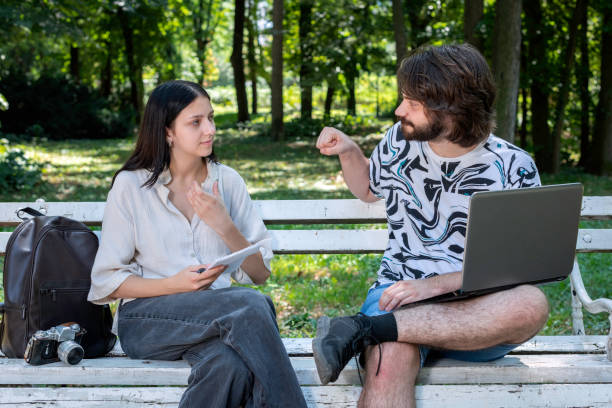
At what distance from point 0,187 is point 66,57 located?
22644 mm

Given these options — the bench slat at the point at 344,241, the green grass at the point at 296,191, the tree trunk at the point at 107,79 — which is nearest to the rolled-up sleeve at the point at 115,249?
the bench slat at the point at 344,241

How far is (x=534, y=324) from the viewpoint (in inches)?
104

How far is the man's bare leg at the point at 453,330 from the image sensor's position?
102 inches

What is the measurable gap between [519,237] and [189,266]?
1304 mm

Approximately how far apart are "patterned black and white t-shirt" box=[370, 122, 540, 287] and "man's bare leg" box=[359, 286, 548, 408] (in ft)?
1.19

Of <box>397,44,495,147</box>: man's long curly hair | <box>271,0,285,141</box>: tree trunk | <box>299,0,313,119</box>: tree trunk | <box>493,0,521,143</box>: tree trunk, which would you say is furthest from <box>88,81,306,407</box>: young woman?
<box>299,0,313,119</box>: tree trunk

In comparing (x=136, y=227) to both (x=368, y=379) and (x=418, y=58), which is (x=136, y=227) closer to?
(x=368, y=379)

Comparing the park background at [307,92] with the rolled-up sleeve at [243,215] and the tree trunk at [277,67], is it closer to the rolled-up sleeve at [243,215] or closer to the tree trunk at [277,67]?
the tree trunk at [277,67]

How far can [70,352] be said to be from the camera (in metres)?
2.70

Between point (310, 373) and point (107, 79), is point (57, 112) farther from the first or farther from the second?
point (310, 373)

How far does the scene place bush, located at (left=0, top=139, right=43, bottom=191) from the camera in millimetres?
10578

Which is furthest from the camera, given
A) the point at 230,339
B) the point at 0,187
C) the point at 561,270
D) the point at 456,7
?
the point at 456,7

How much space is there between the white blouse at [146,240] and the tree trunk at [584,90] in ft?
44.0

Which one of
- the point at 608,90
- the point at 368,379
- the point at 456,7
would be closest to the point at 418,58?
the point at 368,379
